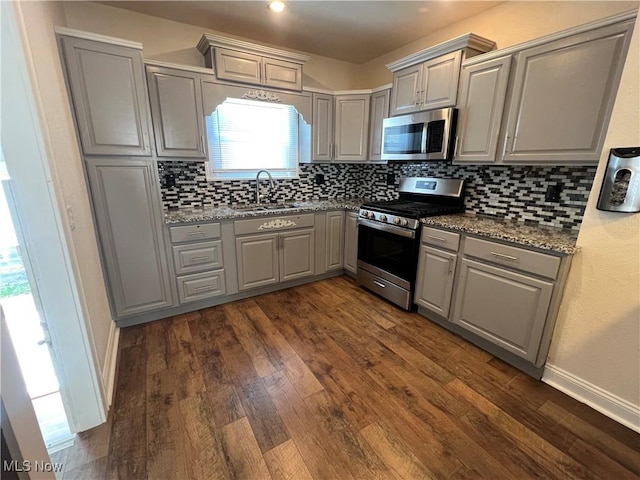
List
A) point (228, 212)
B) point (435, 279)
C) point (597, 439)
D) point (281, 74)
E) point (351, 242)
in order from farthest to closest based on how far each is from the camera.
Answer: point (351, 242), point (281, 74), point (228, 212), point (435, 279), point (597, 439)

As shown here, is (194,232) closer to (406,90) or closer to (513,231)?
(406,90)

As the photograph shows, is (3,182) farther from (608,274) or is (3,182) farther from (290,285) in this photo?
(608,274)

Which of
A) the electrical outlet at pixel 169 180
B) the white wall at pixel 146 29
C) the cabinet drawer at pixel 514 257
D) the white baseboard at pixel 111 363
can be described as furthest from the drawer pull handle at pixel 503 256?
the white wall at pixel 146 29

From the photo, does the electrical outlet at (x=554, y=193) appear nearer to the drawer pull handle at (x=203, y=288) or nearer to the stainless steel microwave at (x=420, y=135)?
the stainless steel microwave at (x=420, y=135)

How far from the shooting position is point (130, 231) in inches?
90.8

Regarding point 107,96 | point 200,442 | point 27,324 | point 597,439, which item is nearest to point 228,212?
point 107,96

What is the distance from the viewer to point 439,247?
2.40 m

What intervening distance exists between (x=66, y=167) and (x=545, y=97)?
2.97m

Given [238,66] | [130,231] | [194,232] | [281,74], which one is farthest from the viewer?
[281,74]

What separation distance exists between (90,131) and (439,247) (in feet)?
9.11

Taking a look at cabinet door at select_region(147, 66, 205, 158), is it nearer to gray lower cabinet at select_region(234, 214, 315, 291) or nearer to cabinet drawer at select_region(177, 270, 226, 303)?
gray lower cabinet at select_region(234, 214, 315, 291)

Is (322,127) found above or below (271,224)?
above

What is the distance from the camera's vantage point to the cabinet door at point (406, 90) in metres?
2.68

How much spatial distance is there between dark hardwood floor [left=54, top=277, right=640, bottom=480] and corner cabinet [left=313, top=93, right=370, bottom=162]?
2.04m
